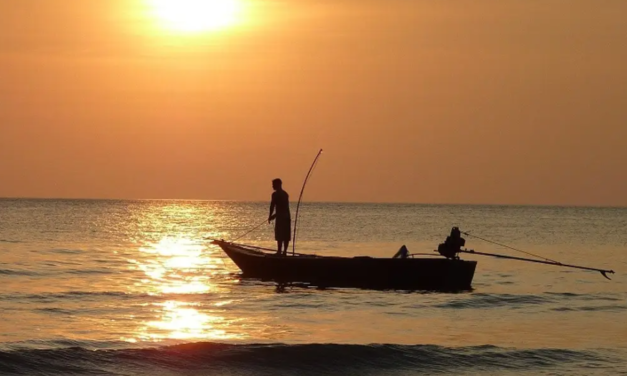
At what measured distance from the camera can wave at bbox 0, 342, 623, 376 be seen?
46.2 ft

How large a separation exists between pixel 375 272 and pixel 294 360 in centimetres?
832

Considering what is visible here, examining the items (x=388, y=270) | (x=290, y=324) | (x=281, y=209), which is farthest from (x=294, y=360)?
(x=281, y=209)

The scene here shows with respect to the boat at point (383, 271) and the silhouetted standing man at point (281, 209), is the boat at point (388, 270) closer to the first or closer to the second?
the boat at point (383, 271)

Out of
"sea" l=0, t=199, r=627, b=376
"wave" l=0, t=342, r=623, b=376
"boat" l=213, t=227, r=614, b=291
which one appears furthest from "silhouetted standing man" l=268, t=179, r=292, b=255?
"wave" l=0, t=342, r=623, b=376

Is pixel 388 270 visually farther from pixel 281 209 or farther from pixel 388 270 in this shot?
pixel 281 209

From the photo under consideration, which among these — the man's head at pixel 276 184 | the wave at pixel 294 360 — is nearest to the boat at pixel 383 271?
the man's head at pixel 276 184

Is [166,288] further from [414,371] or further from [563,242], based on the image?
[563,242]

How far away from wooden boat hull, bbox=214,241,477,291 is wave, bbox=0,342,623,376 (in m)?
6.97

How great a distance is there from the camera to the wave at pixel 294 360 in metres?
14.1

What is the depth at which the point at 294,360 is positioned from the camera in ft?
48.8

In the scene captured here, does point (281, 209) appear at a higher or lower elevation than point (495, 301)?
higher

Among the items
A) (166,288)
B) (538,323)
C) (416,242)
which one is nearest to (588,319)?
(538,323)

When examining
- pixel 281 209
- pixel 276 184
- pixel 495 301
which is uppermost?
pixel 276 184

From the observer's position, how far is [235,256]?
26047 millimetres
